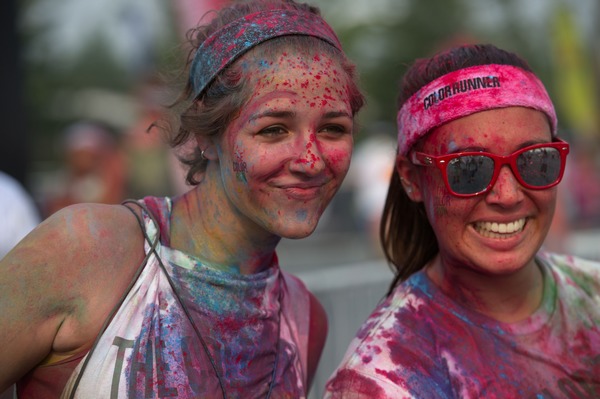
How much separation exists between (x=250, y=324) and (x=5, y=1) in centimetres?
472

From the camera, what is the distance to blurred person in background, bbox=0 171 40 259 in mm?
4648

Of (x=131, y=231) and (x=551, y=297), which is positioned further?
(x=551, y=297)

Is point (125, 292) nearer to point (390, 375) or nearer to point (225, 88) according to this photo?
point (225, 88)

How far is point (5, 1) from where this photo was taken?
20.8 feet

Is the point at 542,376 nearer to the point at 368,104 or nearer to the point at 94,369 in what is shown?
the point at 368,104

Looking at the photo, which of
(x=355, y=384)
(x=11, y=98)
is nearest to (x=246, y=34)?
(x=355, y=384)

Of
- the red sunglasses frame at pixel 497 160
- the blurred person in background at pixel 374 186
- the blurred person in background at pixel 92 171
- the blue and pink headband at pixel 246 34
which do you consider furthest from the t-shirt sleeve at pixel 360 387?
the blurred person in background at pixel 92 171

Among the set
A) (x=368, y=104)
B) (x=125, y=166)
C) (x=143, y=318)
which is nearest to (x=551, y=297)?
(x=368, y=104)

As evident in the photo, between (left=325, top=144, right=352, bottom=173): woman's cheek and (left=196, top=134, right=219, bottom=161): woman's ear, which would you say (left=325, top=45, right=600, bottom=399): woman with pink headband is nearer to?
(left=325, top=144, right=352, bottom=173): woman's cheek

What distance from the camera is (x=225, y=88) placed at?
2.48 meters

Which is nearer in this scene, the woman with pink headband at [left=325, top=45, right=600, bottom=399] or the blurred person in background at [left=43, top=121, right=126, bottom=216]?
the woman with pink headband at [left=325, top=45, right=600, bottom=399]

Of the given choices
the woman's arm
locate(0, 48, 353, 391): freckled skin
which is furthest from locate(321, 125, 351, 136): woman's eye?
the woman's arm

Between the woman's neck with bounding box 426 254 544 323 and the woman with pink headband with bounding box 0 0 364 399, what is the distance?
57 centimetres

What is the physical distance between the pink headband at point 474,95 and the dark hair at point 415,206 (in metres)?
0.04
